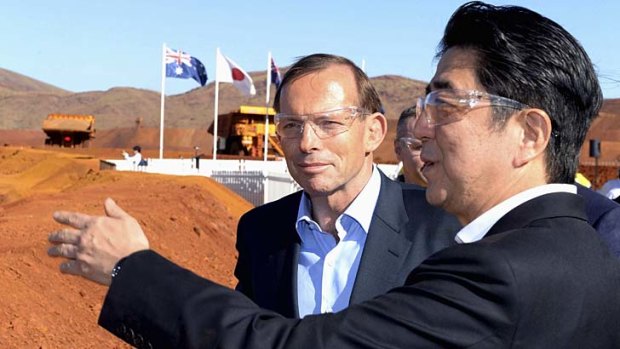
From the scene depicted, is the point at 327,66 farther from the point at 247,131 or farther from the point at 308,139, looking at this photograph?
the point at 247,131

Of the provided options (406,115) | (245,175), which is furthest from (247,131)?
(406,115)

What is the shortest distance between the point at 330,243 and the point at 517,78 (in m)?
1.47

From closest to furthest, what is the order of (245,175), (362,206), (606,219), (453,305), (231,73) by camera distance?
(453,305)
(606,219)
(362,206)
(245,175)
(231,73)

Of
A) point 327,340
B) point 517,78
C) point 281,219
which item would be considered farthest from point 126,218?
point 281,219

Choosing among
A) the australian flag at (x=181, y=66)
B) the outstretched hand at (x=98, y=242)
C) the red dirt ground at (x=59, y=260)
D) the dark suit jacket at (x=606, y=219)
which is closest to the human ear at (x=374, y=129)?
the dark suit jacket at (x=606, y=219)

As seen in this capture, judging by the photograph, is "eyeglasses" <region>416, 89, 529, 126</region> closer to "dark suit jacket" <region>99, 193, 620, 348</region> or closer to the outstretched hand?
"dark suit jacket" <region>99, 193, 620, 348</region>

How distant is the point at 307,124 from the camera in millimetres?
3227

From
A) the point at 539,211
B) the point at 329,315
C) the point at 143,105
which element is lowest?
the point at 143,105

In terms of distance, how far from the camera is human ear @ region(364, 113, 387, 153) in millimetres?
3436

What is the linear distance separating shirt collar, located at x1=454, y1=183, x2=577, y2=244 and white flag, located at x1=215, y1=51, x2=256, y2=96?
94.4 feet

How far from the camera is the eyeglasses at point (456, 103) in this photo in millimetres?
1800

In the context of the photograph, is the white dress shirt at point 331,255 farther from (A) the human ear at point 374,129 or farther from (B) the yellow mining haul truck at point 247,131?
(B) the yellow mining haul truck at point 247,131

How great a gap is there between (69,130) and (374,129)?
5653 centimetres

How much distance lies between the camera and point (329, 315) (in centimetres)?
161
